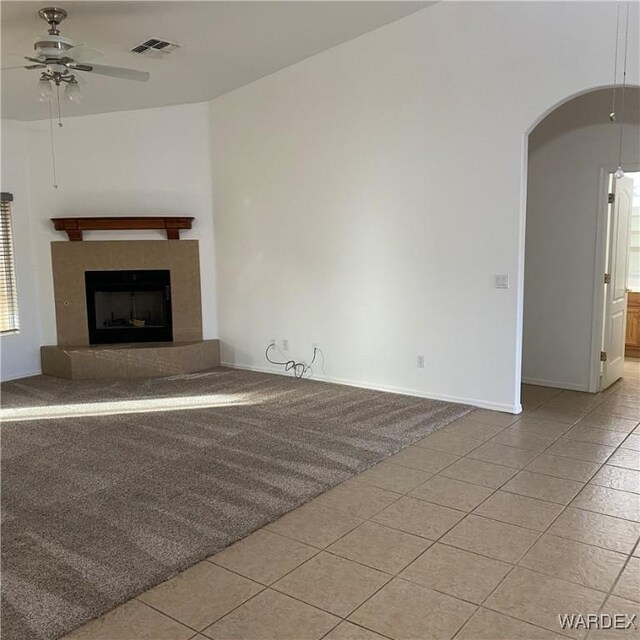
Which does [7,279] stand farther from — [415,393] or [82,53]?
[415,393]

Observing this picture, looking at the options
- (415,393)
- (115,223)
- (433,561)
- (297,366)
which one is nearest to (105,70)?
(115,223)

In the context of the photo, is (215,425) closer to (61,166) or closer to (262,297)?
(262,297)

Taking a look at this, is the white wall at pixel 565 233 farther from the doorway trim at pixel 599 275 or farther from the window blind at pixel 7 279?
the window blind at pixel 7 279

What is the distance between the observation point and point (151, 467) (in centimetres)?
386

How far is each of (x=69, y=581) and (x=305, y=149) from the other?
175 inches

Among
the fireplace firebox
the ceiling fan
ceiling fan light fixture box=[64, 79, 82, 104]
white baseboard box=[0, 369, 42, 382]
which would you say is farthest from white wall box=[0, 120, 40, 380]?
ceiling fan light fixture box=[64, 79, 82, 104]

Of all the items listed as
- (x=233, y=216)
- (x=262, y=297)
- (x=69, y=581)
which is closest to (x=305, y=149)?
(x=233, y=216)

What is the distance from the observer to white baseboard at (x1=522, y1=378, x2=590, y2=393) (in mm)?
5473

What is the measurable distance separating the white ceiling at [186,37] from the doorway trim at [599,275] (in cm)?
220

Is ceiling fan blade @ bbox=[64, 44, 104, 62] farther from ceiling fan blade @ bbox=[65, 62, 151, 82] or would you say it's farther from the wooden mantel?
the wooden mantel

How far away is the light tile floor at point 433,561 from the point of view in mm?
2273

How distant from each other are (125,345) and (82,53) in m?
3.57

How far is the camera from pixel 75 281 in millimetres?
6746

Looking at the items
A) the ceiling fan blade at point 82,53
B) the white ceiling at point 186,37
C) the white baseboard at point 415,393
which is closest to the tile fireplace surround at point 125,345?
the white baseboard at point 415,393
